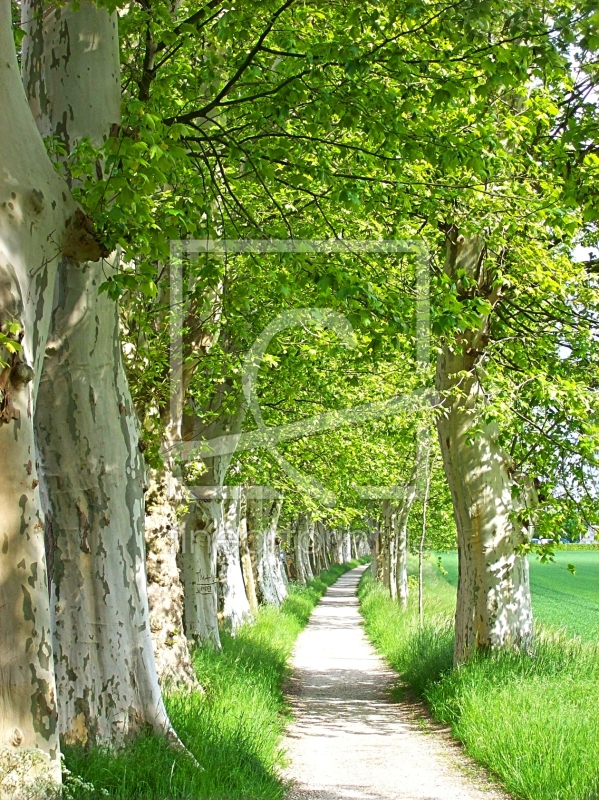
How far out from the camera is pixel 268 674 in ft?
43.0

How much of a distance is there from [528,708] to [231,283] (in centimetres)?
611

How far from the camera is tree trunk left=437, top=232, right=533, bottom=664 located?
11109mm

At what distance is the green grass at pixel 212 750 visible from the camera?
535 cm

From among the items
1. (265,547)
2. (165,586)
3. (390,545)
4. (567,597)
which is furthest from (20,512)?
(567,597)

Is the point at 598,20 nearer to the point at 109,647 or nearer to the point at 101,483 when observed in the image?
the point at 101,483

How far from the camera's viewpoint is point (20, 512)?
4250 millimetres

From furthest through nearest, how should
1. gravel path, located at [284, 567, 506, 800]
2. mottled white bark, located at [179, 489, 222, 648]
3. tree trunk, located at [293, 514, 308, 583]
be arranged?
tree trunk, located at [293, 514, 308, 583], mottled white bark, located at [179, 489, 222, 648], gravel path, located at [284, 567, 506, 800]

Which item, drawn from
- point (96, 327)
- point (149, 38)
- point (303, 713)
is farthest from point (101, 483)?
point (303, 713)

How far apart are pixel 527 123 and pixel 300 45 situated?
127 inches

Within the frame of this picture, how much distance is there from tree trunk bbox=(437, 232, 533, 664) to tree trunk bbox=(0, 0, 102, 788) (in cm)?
722

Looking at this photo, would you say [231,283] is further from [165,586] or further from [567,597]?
[567,597]
